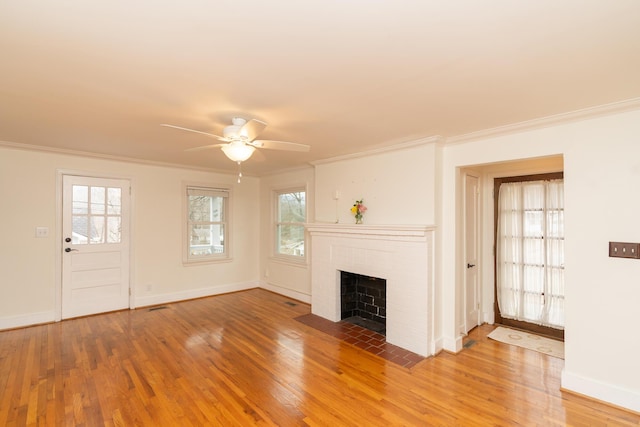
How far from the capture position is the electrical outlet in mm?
2328

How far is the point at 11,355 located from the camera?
10.5 ft

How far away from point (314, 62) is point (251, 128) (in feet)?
2.76

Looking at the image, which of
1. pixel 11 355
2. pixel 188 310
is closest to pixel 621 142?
pixel 188 310

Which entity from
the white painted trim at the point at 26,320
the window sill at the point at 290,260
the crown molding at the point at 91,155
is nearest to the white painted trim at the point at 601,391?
the window sill at the point at 290,260

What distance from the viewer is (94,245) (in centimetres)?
450

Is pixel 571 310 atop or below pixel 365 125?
below

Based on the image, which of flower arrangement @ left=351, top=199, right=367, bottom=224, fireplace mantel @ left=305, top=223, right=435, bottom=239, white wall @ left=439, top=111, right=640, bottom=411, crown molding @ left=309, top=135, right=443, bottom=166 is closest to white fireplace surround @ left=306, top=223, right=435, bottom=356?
fireplace mantel @ left=305, top=223, right=435, bottom=239

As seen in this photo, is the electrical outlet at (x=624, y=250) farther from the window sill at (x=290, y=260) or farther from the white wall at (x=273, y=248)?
the window sill at (x=290, y=260)

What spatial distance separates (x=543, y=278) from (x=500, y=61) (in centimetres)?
313

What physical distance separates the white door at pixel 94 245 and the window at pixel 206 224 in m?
0.99

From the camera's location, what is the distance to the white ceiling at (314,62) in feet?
4.40

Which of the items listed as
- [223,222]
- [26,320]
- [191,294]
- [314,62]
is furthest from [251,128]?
[26,320]

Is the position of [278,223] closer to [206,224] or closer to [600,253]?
[206,224]

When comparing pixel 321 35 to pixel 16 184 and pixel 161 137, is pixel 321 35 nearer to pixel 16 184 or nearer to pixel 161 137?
pixel 161 137
